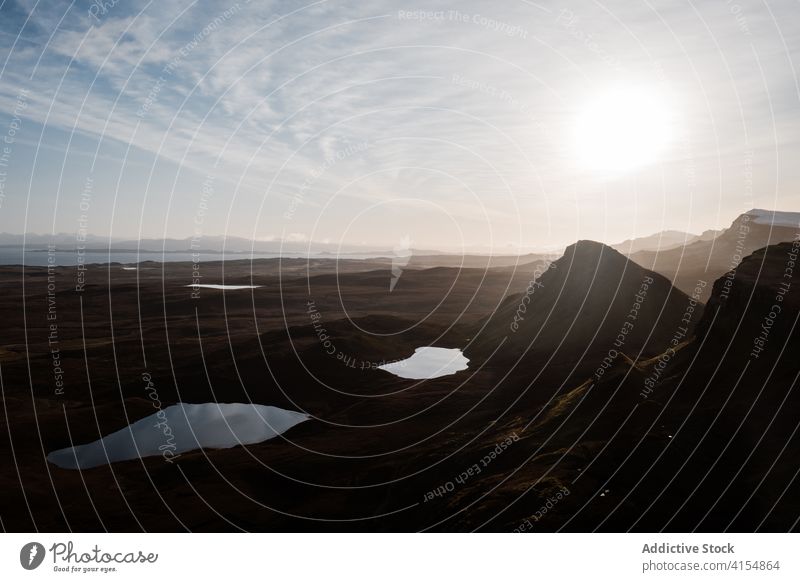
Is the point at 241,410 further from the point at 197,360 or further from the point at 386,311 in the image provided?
the point at 386,311

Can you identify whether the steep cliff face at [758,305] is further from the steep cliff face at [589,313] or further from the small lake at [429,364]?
the small lake at [429,364]

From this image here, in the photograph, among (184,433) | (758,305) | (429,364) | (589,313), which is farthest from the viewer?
(429,364)

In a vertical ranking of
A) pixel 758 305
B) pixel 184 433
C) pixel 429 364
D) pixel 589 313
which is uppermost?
pixel 758 305

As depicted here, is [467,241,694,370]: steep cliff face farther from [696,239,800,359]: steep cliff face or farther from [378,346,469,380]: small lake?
[696,239,800,359]: steep cliff face

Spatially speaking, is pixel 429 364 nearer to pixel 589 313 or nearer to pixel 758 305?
pixel 589 313

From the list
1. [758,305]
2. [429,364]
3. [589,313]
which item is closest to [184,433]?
[429,364]

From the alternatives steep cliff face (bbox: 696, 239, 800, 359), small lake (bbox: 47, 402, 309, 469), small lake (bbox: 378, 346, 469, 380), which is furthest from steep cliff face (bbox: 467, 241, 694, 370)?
small lake (bbox: 47, 402, 309, 469)
